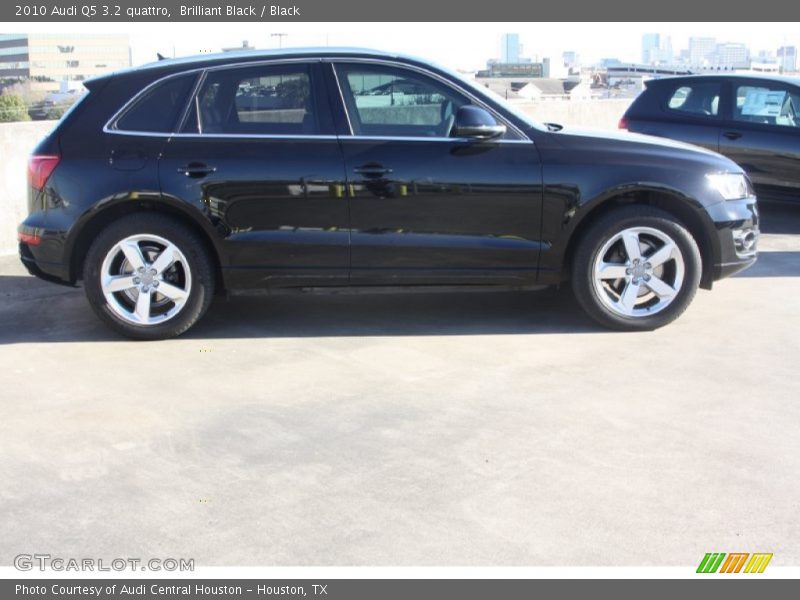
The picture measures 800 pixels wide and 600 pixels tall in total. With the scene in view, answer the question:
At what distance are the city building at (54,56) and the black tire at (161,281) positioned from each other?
142ft

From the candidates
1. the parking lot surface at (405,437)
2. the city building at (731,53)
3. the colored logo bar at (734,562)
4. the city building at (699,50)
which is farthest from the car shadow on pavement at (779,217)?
the city building at (699,50)

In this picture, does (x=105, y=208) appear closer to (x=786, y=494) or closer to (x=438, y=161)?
(x=438, y=161)

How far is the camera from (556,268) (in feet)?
19.4

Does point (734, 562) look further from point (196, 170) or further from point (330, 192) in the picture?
point (196, 170)

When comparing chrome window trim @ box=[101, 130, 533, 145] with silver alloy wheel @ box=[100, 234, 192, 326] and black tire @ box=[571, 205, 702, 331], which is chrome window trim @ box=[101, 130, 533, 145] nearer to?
silver alloy wheel @ box=[100, 234, 192, 326]

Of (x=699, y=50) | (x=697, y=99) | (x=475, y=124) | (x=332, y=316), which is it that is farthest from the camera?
(x=699, y=50)

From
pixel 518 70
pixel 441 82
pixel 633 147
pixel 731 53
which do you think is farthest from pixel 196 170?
pixel 731 53

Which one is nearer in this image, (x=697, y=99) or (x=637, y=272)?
(x=637, y=272)

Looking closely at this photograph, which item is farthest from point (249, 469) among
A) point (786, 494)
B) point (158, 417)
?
point (786, 494)

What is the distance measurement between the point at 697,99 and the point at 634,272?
4704 mm

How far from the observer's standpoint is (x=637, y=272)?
5934mm

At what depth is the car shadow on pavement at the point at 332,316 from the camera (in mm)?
6027

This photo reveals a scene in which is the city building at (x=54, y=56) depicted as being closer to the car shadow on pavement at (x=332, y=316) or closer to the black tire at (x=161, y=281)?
the car shadow on pavement at (x=332, y=316)

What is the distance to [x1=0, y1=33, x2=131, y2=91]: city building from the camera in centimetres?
4756
